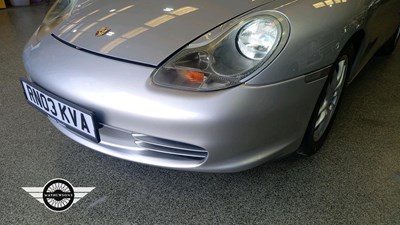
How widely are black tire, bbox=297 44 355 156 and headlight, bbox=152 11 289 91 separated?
31cm

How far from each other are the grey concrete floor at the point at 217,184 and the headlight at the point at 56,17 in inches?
20.1

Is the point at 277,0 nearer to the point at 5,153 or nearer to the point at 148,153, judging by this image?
the point at 148,153

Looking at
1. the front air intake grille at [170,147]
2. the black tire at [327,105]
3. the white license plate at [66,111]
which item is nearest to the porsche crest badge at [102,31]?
the white license plate at [66,111]

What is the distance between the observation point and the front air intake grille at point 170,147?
1.14 m

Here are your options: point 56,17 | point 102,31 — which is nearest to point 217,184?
point 102,31

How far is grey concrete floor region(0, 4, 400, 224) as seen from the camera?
4.19 feet

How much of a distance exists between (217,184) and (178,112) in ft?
1.59

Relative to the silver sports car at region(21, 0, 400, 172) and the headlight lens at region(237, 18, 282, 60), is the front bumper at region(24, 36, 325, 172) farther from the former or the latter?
the headlight lens at region(237, 18, 282, 60)

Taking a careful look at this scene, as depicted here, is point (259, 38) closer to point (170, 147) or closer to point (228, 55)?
point (228, 55)

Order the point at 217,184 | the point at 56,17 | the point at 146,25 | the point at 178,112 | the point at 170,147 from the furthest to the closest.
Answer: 1. the point at 56,17
2. the point at 217,184
3. the point at 146,25
4. the point at 170,147
5. the point at 178,112

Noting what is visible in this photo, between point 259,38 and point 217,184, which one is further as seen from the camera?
point 217,184

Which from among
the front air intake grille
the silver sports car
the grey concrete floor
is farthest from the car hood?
the grey concrete floor

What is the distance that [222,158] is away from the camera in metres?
1.15

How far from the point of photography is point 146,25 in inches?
49.9
